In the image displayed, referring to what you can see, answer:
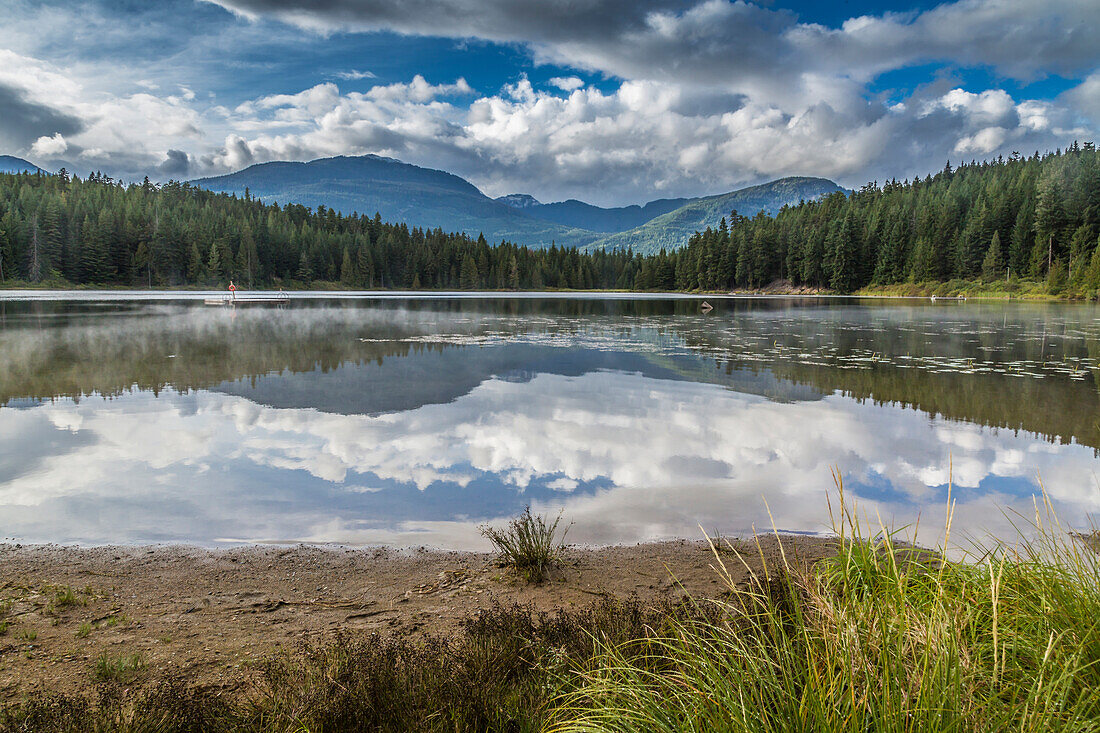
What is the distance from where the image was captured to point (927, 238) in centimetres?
10038

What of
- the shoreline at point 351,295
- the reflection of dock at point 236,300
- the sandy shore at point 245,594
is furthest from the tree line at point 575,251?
the sandy shore at point 245,594

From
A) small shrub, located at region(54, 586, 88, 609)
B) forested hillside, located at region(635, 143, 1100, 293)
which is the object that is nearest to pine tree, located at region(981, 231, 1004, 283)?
forested hillside, located at region(635, 143, 1100, 293)

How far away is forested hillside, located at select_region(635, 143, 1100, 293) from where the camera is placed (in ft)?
274

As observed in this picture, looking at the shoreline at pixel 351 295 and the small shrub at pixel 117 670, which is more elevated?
the shoreline at pixel 351 295

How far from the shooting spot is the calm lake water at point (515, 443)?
6.82m

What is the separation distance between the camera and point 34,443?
368 inches

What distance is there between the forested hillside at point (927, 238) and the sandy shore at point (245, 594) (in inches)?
3447

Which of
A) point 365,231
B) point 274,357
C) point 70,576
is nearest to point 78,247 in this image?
point 365,231

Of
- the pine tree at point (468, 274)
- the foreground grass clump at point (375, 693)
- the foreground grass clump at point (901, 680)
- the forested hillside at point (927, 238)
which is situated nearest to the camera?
the foreground grass clump at point (901, 680)

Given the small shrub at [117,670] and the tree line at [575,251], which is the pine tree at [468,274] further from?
the small shrub at [117,670]

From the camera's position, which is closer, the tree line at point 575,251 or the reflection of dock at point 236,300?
the reflection of dock at point 236,300

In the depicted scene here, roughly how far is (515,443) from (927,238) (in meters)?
112

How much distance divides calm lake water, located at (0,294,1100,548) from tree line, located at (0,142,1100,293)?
77.2 m

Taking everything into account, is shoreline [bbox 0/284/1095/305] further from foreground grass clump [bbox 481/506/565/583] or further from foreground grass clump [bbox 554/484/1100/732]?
foreground grass clump [bbox 554/484/1100/732]
